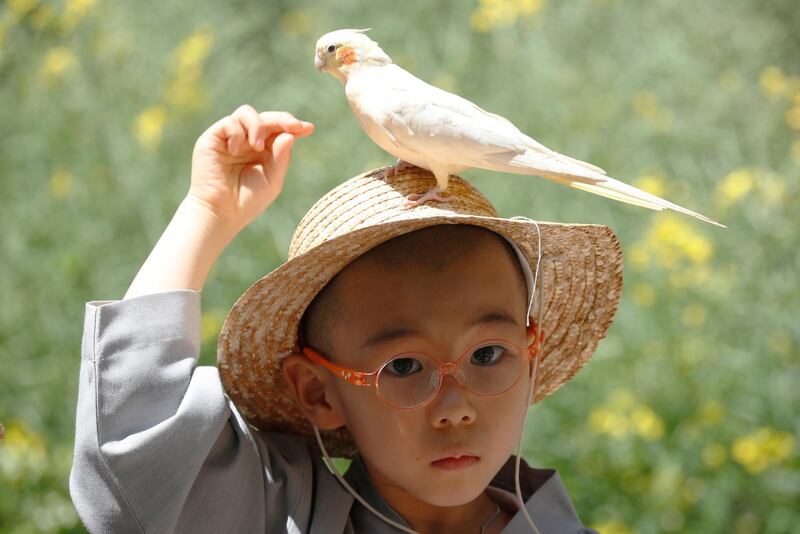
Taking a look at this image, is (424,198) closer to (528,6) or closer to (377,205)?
(377,205)

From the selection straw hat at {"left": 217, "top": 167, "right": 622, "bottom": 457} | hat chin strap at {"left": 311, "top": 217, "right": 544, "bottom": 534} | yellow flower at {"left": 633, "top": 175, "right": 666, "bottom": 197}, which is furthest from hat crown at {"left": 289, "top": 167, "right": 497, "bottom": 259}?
yellow flower at {"left": 633, "top": 175, "right": 666, "bottom": 197}

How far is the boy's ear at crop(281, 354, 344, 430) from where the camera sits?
1692 mm

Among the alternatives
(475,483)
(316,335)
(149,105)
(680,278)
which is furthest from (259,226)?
(475,483)

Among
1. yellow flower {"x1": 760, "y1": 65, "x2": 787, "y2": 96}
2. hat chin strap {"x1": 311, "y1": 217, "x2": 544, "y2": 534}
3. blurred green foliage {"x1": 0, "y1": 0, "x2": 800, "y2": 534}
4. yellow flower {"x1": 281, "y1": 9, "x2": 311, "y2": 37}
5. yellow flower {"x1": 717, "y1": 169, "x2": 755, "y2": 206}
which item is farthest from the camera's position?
→ yellow flower {"x1": 281, "y1": 9, "x2": 311, "y2": 37}

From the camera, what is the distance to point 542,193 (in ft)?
10.9

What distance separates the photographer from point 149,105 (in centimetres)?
361

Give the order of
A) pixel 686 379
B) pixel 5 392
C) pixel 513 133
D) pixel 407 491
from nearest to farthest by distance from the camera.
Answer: pixel 513 133, pixel 407 491, pixel 686 379, pixel 5 392

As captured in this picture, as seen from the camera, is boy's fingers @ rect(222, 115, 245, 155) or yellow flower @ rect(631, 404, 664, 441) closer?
boy's fingers @ rect(222, 115, 245, 155)

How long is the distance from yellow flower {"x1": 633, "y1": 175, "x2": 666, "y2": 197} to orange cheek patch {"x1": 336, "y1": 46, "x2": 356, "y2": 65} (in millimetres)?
1706

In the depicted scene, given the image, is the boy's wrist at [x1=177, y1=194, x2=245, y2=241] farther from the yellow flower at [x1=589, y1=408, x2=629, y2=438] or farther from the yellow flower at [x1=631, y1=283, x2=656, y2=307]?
the yellow flower at [x1=631, y1=283, x2=656, y2=307]

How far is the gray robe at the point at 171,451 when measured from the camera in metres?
1.46

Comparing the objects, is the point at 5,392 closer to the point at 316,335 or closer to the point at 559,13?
the point at 316,335

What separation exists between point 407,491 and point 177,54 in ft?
8.06

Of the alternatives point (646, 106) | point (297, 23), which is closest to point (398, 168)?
point (646, 106)
